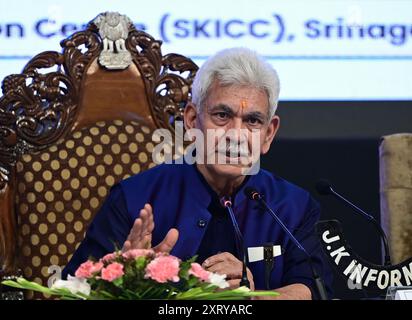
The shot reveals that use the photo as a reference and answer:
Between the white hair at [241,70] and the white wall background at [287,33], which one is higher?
the white wall background at [287,33]

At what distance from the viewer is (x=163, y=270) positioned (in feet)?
6.83

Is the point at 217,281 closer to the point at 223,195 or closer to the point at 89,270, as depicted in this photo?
the point at 89,270

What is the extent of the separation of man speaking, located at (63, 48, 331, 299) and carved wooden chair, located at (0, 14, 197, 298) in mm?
221

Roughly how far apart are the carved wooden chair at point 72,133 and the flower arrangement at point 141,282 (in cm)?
120

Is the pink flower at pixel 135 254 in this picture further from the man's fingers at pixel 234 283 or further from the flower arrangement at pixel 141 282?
the man's fingers at pixel 234 283

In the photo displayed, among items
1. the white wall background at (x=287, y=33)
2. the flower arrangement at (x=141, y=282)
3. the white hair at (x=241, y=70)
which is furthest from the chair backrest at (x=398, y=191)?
the flower arrangement at (x=141, y=282)

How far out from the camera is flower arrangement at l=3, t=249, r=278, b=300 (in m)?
2.08

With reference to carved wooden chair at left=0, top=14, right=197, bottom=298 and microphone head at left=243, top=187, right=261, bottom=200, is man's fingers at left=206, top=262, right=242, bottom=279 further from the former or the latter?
carved wooden chair at left=0, top=14, right=197, bottom=298

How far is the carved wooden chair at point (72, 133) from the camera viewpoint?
3334 millimetres

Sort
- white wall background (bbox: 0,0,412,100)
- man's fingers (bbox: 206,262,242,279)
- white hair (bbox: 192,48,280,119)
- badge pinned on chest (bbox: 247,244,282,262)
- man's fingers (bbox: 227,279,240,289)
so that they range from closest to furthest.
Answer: man's fingers (bbox: 227,279,240,289), man's fingers (bbox: 206,262,242,279), badge pinned on chest (bbox: 247,244,282,262), white hair (bbox: 192,48,280,119), white wall background (bbox: 0,0,412,100)

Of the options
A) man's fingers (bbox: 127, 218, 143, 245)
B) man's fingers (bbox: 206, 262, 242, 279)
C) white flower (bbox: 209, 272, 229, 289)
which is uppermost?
man's fingers (bbox: 127, 218, 143, 245)

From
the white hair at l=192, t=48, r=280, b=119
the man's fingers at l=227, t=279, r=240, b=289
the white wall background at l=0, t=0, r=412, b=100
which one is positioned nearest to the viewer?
the man's fingers at l=227, t=279, r=240, b=289

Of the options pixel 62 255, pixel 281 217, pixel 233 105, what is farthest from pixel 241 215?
pixel 62 255

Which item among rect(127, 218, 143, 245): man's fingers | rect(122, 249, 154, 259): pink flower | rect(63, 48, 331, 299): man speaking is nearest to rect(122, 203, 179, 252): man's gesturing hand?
rect(127, 218, 143, 245): man's fingers
